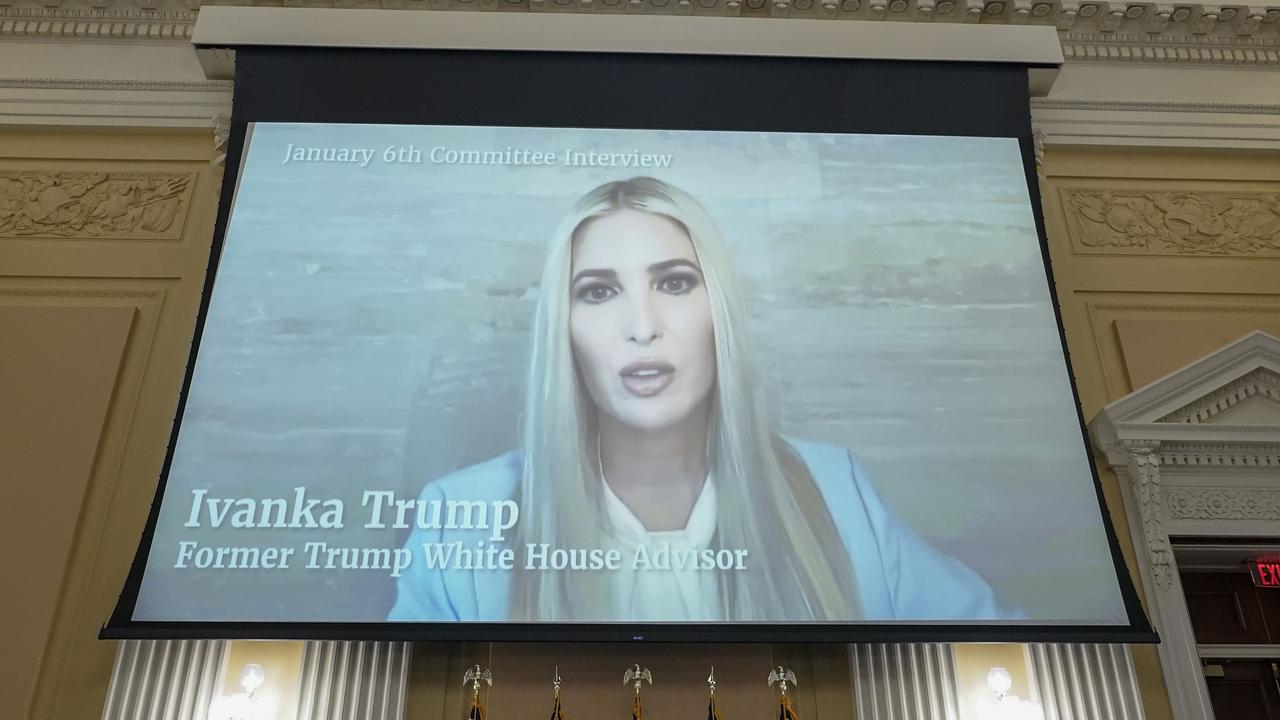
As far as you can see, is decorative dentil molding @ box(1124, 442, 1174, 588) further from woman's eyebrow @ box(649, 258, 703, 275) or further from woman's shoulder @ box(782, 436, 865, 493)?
woman's eyebrow @ box(649, 258, 703, 275)

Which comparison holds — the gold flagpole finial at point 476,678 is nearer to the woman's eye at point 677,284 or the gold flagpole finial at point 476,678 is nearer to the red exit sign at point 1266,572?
the woman's eye at point 677,284

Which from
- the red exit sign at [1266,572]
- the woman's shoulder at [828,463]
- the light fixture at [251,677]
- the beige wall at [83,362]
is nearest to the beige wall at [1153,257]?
the red exit sign at [1266,572]

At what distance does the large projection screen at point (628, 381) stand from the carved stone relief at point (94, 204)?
554 millimetres

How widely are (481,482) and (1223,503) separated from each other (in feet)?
10.1

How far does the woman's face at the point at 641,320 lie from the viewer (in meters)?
3.87

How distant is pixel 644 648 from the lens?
142 inches

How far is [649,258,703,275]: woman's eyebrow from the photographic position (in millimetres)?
4105

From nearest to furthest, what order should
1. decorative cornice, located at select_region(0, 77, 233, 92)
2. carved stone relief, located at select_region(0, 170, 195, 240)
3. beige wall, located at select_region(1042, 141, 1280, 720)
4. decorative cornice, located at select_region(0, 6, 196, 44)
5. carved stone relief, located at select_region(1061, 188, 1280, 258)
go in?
beige wall, located at select_region(1042, 141, 1280, 720) < carved stone relief, located at select_region(0, 170, 195, 240) < carved stone relief, located at select_region(1061, 188, 1280, 258) < decorative cornice, located at select_region(0, 77, 233, 92) < decorative cornice, located at select_region(0, 6, 196, 44)

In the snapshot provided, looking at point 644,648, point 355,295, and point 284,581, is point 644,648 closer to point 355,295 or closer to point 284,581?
point 284,581

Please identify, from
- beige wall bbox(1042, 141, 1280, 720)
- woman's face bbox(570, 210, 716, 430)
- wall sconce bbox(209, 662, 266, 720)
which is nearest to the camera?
wall sconce bbox(209, 662, 266, 720)

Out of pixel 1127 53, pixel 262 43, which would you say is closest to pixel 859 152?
pixel 1127 53

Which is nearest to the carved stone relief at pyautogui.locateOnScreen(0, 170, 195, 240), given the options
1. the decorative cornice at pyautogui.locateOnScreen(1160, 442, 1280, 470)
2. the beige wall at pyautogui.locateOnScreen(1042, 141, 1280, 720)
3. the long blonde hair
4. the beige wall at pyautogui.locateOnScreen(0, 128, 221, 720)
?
the beige wall at pyautogui.locateOnScreen(0, 128, 221, 720)

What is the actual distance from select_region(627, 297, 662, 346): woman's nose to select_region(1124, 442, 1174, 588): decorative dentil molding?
2.05 m

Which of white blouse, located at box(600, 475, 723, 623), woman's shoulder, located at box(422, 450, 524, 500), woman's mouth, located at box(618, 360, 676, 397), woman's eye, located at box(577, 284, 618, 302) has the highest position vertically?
woman's eye, located at box(577, 284, 618, 302)
